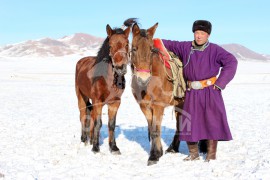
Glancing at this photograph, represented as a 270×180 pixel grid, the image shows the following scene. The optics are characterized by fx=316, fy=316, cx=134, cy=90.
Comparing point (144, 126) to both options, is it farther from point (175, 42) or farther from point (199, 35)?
point (199, 35)

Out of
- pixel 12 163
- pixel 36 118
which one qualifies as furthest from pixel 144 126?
pixel 12 163

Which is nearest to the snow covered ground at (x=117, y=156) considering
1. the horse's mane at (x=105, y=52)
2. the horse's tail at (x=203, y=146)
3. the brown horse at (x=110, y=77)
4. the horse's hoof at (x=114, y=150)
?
the horse's hoof at (x=114, y=150)

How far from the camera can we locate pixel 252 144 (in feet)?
22.2

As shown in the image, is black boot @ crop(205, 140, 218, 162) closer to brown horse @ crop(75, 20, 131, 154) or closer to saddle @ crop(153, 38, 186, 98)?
saddle @ crop(153, 38, 186, 98)

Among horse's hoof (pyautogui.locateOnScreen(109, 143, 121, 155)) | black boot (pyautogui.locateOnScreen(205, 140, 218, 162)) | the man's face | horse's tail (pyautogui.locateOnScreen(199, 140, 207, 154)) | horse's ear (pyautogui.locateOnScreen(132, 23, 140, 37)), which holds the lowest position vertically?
horse's hoof (pyautogui.locateOnScreen(109, 143, 121, 155))

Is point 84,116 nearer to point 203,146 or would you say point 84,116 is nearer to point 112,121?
point 112,121

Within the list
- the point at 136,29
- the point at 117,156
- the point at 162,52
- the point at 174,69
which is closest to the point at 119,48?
the point at 136,29

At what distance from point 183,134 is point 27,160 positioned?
2827mm

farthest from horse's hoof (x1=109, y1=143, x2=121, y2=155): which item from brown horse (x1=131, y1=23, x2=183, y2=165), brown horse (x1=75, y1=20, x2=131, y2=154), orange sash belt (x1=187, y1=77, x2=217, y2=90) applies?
orange sash belt (x1=187, y1=77, x2=217, y2=90)

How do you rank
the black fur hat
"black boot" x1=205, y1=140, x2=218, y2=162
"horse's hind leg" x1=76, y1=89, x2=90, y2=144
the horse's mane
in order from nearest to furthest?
1. the black fur hat
2. "black boot" x1=205, y1=140, x2=218, y2=162
3. the horse's mane
4. "horse's hind leg" x1=76, y1=89, x2=90, y2=144

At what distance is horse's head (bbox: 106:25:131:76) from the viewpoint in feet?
18.8

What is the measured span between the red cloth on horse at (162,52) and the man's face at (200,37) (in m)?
0.73

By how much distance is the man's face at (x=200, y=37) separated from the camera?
16.9 ft

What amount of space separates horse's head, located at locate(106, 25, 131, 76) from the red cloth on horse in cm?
57
